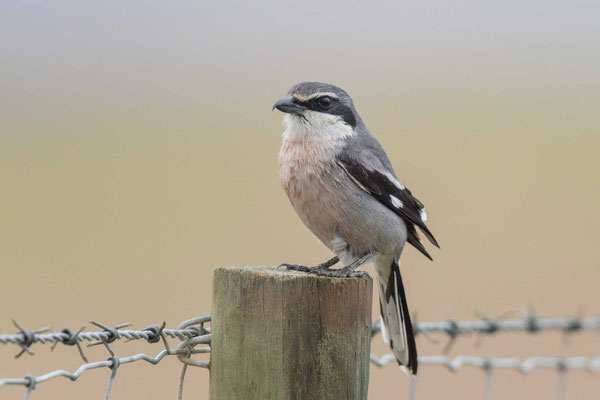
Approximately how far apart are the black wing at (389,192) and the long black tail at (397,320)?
24 centimetres

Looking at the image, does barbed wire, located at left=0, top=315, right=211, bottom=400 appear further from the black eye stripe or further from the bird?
the black eye stripe

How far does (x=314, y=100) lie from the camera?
4883 millimetres

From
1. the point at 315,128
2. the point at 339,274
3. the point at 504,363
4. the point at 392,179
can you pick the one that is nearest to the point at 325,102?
the point at 315,128

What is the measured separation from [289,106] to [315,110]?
161mm

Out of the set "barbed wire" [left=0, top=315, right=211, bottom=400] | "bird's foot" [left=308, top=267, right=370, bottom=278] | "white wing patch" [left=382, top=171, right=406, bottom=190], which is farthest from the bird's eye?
"barbed wire" [left=0, top=315, right=211, bottom=400]

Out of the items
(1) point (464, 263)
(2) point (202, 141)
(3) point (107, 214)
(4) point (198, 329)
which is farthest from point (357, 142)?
(2) point (202, 141)

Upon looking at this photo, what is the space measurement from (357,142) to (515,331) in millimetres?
1375

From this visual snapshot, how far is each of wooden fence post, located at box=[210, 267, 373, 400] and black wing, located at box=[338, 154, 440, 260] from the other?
186 cm

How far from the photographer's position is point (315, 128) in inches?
188

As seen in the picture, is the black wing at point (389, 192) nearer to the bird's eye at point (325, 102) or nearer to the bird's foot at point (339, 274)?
the bird's eye at point (325, 102)

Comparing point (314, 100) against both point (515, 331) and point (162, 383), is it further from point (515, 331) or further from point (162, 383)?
point (162, 383)

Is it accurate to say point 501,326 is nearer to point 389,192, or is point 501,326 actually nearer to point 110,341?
point 389,192

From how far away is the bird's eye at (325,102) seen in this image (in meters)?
4.90

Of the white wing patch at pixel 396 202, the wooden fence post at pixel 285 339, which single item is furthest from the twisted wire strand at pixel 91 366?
the white wing patch at pixel 396 202
